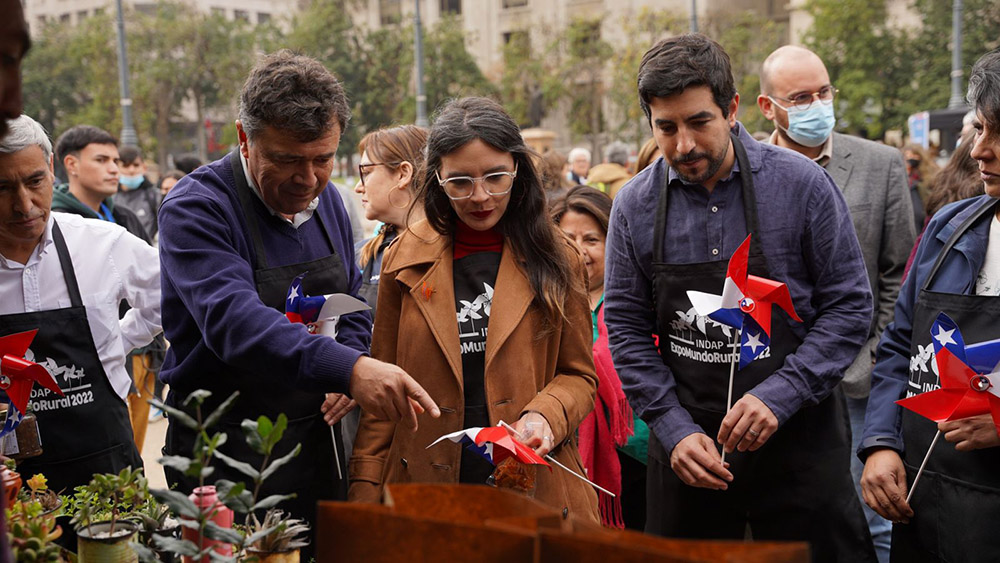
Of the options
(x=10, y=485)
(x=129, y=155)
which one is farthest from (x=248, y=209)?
(x=129, y=155)

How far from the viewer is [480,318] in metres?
2.79

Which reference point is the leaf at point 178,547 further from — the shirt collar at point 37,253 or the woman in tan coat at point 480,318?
the shirt collar at point 37,253

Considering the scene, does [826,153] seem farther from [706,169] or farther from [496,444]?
[496,444]

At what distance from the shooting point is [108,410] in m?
3.07

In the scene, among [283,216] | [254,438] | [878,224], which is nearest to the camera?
[254,438]

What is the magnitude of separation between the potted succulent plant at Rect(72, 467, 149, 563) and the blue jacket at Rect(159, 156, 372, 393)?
0.44 meters

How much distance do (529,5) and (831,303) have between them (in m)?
50.0

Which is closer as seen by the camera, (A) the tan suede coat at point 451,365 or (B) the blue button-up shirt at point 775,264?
(A) the tan suede coat at point 451,365

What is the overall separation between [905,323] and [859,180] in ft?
5.17

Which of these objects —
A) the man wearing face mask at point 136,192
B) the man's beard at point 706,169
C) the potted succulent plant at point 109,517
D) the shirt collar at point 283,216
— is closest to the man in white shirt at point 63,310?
the shirt collar at point 283,216

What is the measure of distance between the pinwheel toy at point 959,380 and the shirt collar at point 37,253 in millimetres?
2561

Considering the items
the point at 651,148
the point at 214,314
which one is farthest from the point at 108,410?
the point at 651,148

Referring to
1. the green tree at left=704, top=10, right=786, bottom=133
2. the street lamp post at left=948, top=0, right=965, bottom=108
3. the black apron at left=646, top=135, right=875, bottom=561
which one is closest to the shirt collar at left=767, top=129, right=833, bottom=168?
the black apron at left=646, top=135, right=875, bottom=561

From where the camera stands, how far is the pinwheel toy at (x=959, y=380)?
7.75ft
